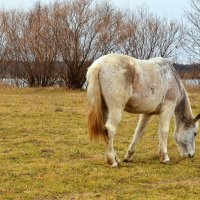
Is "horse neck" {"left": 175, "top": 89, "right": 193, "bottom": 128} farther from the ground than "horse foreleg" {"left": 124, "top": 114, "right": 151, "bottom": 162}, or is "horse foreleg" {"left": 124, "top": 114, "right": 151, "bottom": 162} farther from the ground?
"horse neck" {"left": 175, "top": 89, "right": 193, "bottom": 128}

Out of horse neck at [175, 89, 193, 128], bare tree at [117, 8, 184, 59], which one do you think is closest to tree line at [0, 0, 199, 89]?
bare tree at [117, 8, 184, 59]

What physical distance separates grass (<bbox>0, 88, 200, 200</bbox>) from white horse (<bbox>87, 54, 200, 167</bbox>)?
0.46 m

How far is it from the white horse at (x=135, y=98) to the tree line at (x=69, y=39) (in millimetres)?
19695

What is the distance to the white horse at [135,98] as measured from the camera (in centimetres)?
723

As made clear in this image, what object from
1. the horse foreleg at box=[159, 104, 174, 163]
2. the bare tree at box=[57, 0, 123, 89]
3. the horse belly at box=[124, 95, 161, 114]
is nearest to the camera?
the horse belly at box=[124, 95, 161, 114]

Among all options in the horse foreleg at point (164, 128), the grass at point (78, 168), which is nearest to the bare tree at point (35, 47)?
the grass at point (78, 168)

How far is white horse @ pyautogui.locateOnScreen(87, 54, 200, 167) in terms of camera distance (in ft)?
23.7

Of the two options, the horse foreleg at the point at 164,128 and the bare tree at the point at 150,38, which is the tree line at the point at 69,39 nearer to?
the bare tree at the point at 150,38

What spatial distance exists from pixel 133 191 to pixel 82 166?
1.64m

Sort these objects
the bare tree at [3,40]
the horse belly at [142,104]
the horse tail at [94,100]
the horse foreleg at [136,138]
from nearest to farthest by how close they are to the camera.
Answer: the horse tail at [94,100]
the horse belly at [142,104]
the horse foreleg at [136,138]
the bare tree at [3,40]

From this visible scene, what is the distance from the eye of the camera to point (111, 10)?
29859 mm

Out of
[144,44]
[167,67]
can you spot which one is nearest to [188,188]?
[167,67]

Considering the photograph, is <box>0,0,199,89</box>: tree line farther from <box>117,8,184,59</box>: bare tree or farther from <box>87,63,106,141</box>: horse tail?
<box>87,63,106,141</box>: horse tail

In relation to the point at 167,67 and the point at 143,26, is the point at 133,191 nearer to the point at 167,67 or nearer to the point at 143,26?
the point at 167,67
